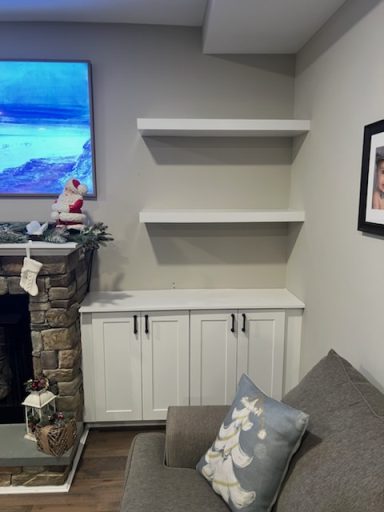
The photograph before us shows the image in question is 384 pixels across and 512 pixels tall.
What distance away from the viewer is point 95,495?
2.15m

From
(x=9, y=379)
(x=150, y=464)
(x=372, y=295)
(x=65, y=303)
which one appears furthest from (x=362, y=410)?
(x=9, y=379)

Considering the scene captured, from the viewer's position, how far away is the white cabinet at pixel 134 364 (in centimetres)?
256

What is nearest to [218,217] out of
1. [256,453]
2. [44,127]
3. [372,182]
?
[372,182]

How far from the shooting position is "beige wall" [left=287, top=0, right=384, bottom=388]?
174 centimetres

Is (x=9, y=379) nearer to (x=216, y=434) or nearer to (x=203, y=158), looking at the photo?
(x=216, y=434)

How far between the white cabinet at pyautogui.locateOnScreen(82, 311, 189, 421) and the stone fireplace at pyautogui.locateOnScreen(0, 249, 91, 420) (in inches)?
4.4

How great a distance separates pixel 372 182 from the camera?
1.74 m

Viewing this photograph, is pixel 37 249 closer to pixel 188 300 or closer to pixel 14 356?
pixel 14 356

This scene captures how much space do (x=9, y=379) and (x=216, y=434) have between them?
1.60 metres

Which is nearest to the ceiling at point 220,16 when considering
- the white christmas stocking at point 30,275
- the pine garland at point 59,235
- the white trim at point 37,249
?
the pine garland at point 59,235

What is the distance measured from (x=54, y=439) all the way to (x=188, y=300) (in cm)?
113

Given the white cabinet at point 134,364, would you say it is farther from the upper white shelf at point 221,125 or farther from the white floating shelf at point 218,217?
the upper white shelf at point 221,125

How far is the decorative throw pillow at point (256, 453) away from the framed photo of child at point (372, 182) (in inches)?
34.0

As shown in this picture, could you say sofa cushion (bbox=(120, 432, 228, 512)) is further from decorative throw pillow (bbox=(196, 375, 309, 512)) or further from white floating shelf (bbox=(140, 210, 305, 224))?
white floating shelf (bbox=(140, 210, 305, 224))
